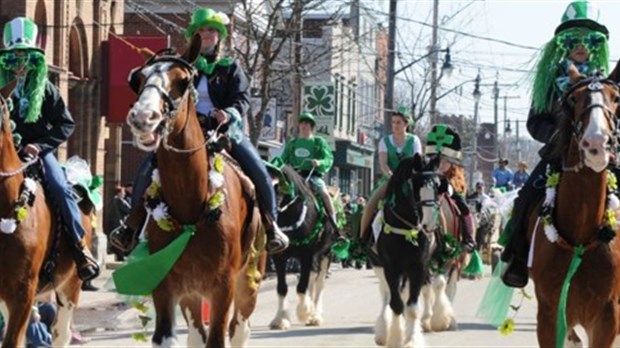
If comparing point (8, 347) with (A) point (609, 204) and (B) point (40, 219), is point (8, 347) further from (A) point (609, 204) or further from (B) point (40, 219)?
(A) point (609, 204)

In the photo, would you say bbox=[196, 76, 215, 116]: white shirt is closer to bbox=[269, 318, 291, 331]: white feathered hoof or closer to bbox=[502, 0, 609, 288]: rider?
bbox=[502, 0, 609, 288]: rider

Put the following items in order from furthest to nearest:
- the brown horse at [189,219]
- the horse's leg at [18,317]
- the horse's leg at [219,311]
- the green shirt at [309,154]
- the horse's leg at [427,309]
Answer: the green shirt at [309,154], the horse's leg at [427,309], the horse's leg at [18,317], the horse's leg at [219,311], the brown horse at [189,219]

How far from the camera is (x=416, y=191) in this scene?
55.4ft

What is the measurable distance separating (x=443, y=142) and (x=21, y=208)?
8.79 meters

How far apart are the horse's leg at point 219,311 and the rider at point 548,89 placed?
220 centimetres

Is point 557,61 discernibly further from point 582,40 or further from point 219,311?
point 219,311

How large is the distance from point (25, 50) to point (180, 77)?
8.36 ft

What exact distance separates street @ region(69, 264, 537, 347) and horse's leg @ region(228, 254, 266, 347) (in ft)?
7.61

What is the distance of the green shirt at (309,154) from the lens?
2120 cm

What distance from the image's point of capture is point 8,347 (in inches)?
446

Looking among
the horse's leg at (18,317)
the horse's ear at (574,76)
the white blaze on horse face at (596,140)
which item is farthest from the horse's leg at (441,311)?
the white blaze on horse face at (596,140)


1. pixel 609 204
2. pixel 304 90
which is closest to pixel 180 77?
pixel 609 204

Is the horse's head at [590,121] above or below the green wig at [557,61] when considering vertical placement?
below

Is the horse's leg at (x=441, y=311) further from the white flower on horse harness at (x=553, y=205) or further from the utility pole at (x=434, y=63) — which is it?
the utility pole at (x=434, y=63)
